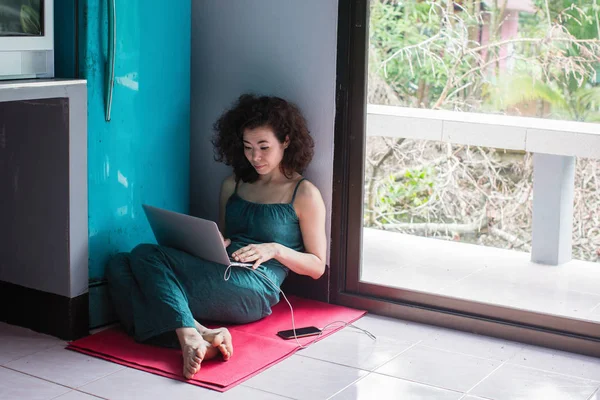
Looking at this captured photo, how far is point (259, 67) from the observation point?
143 inches

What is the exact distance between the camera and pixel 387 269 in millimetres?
4102

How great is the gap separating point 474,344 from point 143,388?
47.1 inches

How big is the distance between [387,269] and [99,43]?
5.60ft

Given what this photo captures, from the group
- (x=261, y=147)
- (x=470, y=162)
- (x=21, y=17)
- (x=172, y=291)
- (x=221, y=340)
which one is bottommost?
(x=221, y=340)

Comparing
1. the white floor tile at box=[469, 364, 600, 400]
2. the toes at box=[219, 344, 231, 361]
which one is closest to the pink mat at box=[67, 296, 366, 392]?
the toes at box=[219, 344, 231, 361]

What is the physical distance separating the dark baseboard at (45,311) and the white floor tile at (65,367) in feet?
0.42

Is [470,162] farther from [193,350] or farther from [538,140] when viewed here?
[193,350]

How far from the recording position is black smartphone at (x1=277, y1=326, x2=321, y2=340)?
319cm

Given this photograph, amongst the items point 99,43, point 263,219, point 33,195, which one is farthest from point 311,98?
point 33,195

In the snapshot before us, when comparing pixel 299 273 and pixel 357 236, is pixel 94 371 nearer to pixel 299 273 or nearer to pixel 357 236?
pixel 299 273

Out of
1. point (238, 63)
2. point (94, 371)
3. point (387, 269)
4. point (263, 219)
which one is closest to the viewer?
point (94, 371)

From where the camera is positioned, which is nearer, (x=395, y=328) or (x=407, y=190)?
(x=395, y=328)

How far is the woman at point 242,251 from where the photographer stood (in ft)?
10.0

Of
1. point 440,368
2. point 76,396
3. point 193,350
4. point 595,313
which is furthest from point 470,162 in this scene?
point 76,396
